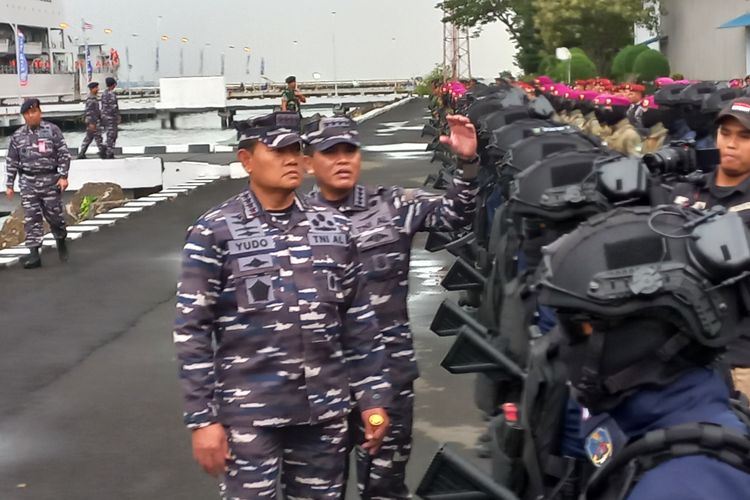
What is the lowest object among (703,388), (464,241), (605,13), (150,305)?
(150,305)

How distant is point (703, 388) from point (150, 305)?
30.2ft

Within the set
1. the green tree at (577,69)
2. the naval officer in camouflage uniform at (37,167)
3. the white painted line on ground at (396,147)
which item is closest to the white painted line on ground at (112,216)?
the naval officer in camouflage uniform at (37,167)

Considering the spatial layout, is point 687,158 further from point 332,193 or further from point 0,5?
point 0,5

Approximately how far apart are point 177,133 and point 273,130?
187ft

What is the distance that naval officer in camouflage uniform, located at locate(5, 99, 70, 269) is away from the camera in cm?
1230

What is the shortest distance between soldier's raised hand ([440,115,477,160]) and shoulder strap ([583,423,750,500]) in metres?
2.80

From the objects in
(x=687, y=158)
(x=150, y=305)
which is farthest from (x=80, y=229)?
(x=687, y=158)

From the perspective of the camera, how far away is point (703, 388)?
2156 mm

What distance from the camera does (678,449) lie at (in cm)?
199

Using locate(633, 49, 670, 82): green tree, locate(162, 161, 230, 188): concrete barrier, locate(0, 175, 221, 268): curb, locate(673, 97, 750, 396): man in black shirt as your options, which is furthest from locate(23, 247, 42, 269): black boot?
locate(633, 49, 670, 82): green tree

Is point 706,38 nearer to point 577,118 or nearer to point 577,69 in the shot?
point 577,69

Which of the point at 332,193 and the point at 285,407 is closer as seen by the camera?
the point at 285,407

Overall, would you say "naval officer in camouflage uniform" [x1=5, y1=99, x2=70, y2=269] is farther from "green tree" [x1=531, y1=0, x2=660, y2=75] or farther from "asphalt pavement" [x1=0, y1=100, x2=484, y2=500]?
"green tree" [x1=531, y1=0, x2=660, y2=75]

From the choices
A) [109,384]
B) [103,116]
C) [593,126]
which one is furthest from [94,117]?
[593,126]
